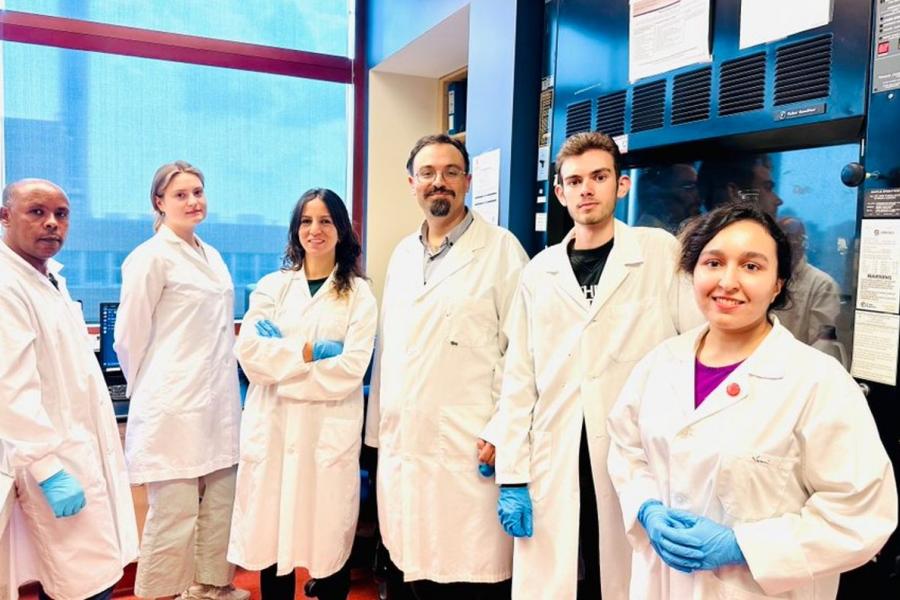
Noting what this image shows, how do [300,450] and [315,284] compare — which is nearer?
[300,450]

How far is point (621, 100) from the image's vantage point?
1.75 meters

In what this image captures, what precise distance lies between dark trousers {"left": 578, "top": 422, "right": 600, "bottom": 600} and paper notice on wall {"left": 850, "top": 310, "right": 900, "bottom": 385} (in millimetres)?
585

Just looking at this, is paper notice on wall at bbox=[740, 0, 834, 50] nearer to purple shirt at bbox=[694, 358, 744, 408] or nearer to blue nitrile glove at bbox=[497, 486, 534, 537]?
purple shirt at bbox=[694, 358, 744, 408]

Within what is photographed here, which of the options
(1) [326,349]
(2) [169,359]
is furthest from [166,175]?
(1) [326,349]

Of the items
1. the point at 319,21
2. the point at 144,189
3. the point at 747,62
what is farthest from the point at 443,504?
the point at 319,21

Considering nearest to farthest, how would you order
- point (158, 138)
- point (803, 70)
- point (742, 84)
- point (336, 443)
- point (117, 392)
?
point (803, 70), point (742, 84), point (336, 443), point (117, 392), point (158, 138)

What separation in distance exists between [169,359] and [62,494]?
2.00 feet

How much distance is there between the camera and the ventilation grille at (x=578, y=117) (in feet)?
6.17

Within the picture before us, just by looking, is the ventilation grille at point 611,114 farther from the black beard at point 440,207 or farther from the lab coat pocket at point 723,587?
the lab coat pocket at point 723,587

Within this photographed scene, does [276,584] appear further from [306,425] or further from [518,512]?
[518,512]

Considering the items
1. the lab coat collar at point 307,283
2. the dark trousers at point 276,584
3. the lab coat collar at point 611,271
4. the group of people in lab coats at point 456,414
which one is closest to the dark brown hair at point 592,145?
the group of people in lab coats at point 456,414

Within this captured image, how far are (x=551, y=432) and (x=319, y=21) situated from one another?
2879mm

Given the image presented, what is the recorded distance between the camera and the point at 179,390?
80.7 inches

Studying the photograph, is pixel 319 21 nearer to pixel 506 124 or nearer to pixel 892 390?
pixel 506 124
